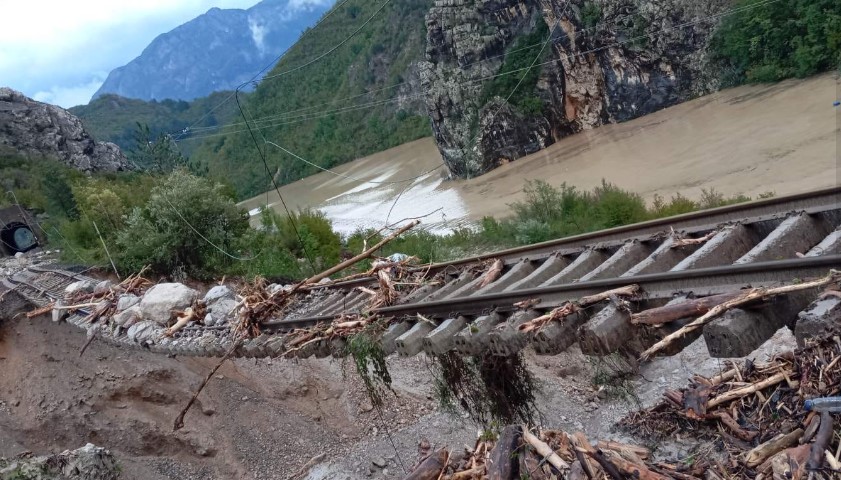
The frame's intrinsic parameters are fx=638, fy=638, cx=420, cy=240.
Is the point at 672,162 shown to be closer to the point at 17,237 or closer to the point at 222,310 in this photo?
the point at 222,310

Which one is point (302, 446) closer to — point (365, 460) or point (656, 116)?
point (365, 460)

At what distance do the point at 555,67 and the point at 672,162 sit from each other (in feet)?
76.2

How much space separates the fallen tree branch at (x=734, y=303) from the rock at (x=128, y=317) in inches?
324

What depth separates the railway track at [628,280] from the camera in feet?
10.3

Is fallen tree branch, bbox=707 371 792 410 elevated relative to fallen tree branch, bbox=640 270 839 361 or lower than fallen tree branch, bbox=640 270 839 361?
lower

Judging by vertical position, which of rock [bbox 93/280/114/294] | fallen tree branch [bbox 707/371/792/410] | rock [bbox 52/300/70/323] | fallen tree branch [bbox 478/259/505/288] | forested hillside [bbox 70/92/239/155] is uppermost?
forested hillside [bbox 70/92/239/155]

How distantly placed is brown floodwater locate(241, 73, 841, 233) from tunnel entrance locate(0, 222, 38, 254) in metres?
14.7

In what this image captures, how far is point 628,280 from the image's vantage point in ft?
12.3

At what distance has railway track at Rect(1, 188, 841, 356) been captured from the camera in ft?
10.3

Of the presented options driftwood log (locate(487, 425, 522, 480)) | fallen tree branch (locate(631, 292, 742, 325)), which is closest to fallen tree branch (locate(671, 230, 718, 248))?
fallen tree branch (locate(631, 292, 742, 325))

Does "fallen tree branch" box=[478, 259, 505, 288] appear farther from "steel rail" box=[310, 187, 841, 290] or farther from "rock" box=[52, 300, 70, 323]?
"rock" box=[52, 300, 70, 323]

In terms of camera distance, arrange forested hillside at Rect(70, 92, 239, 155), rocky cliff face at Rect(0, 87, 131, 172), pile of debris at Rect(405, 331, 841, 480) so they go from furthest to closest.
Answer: forested hillside at Rect(70, 92, 239, 155) < rocky cliff face at Rect(0, 87, 131, 172) < pile of debris at Rect(405, 331, 841, 480)

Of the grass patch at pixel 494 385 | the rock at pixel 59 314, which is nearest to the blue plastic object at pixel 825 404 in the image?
the grass patch at pixel 494 385

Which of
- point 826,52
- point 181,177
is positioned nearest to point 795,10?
point 826,52
